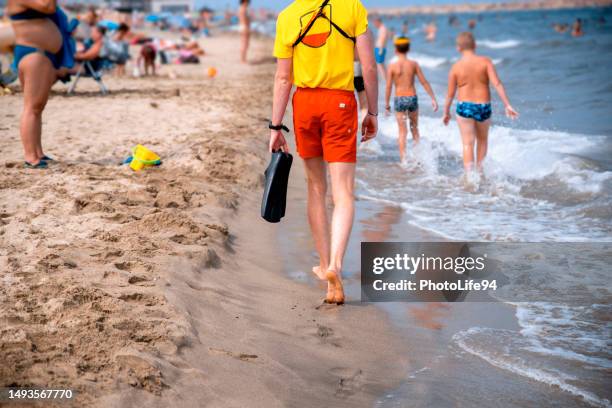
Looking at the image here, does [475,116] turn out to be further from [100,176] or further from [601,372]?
[601,372]

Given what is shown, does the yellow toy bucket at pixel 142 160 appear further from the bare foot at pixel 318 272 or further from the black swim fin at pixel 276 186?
the black swim fin at pixel 276 186

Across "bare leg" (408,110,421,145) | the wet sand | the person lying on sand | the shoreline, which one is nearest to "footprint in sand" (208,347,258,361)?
the wet sand

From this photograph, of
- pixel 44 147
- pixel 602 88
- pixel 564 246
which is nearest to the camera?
pixel 564 246

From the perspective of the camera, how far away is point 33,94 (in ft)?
20.1

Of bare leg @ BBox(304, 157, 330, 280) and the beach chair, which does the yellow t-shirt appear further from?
the beach chair

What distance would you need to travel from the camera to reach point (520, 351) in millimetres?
3521

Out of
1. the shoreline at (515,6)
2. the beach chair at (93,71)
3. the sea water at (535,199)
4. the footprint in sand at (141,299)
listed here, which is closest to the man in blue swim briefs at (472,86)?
the sea water at (535,199)

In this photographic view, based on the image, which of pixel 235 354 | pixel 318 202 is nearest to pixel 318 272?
pixel 318 202

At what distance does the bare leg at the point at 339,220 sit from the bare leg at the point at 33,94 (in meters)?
3.45

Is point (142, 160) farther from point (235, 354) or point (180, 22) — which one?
point (180, 22)

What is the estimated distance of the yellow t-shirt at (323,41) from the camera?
374 centimetres

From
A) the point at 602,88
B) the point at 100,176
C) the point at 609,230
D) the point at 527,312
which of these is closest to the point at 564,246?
the point at 609,230

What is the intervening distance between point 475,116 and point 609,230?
2.27 metres

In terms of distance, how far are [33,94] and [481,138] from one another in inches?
188
